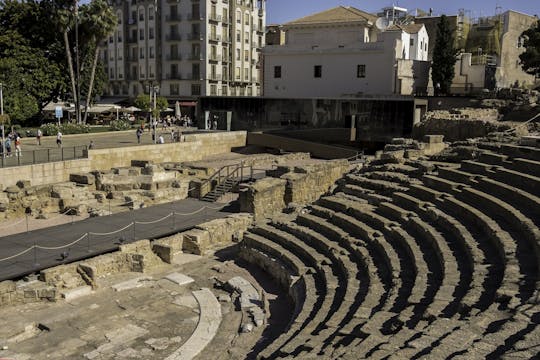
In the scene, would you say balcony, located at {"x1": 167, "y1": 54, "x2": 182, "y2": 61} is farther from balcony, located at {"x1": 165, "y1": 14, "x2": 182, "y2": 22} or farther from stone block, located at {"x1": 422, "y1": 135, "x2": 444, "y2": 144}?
stone block, located at {"x1": 422, "y1": 135, "x2": 444, "y2": 144}

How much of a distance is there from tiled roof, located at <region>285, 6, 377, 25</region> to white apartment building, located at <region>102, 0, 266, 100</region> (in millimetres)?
15639

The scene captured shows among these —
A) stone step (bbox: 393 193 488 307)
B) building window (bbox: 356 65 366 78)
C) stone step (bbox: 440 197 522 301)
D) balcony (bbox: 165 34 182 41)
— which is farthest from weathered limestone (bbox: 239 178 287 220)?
balcony (bbox: 165 34 182 41)

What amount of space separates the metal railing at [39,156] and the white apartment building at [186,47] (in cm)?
3683

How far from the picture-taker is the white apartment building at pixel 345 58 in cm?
4519

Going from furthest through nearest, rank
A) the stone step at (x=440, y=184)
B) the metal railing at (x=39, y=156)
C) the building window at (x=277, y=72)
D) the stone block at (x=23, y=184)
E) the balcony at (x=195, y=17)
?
the balcony at (x=195, y=17) < the building window at (x=277, y=72) < the metal railing at (x=39, y=156) < the stone block at (x=23, y=184) < the stone step at (x=440, y=184)

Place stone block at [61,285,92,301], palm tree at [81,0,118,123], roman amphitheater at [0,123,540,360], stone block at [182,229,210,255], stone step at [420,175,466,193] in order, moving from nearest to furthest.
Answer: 1. roman amphitheater at [0,123,540,360]
2. stone block at [61,285,92,301]
3. stone step at [420,175,466,193]
4. stone block at [182,229,210,255]
5. palm tree at [81,0,118,123]

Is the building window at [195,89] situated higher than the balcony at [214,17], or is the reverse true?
the balcony at [214,17]

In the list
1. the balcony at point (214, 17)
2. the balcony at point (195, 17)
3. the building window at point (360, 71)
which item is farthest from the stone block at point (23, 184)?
the balcony at point (214, 17)

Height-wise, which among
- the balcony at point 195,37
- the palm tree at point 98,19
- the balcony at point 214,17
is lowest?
the palm tree at point 98,19

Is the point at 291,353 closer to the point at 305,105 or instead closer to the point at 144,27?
the point at 305,105

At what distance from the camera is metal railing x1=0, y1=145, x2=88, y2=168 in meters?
27.6

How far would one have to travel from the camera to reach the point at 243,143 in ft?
146

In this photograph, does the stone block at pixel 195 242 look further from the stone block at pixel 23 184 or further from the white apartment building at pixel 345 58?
the white apartment building at pixel 345 58

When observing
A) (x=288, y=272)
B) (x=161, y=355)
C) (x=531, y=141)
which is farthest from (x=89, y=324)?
(x=531, y=141)
